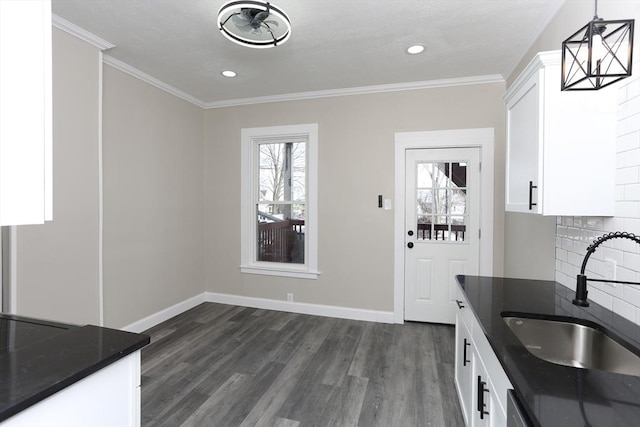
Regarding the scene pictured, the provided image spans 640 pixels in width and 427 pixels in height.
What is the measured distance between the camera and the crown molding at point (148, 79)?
294 cm

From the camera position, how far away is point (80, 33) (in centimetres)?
245

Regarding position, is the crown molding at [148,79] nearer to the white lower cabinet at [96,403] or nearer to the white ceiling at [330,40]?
the white ceiling at [330,40]

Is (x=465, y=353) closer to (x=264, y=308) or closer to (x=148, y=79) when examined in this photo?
(x=264, y=308)

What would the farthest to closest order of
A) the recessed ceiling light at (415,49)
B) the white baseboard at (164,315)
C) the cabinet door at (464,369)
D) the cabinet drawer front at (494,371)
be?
the white baseboard at (164,315) → the recessed ceiling light at (415,49) → the cabinet door at (464,369) → the cabinet drawer front at (494,371)

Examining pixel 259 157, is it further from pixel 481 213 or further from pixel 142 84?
pixel 481 213

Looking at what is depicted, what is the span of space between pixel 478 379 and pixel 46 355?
1745 mm

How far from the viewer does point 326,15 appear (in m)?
2.20

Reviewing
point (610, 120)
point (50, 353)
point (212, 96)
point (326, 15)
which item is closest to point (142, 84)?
point (212, 96)

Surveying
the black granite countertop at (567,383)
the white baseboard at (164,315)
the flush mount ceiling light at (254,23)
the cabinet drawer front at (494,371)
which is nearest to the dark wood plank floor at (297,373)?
the white baseboard at (164,315)

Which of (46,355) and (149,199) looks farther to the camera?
(149,199)

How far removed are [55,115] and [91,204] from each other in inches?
28.7

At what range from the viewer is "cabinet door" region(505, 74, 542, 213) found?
160 cm

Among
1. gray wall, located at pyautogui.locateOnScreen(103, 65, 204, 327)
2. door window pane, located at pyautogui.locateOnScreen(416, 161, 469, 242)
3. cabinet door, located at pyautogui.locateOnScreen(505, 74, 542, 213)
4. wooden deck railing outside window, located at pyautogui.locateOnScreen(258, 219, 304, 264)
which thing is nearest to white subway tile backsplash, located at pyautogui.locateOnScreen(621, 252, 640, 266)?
cabinet door, located at pyautogui.locateOnScreen(505, 74, 542, 213)

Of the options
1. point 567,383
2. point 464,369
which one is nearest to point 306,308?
point 464,369
